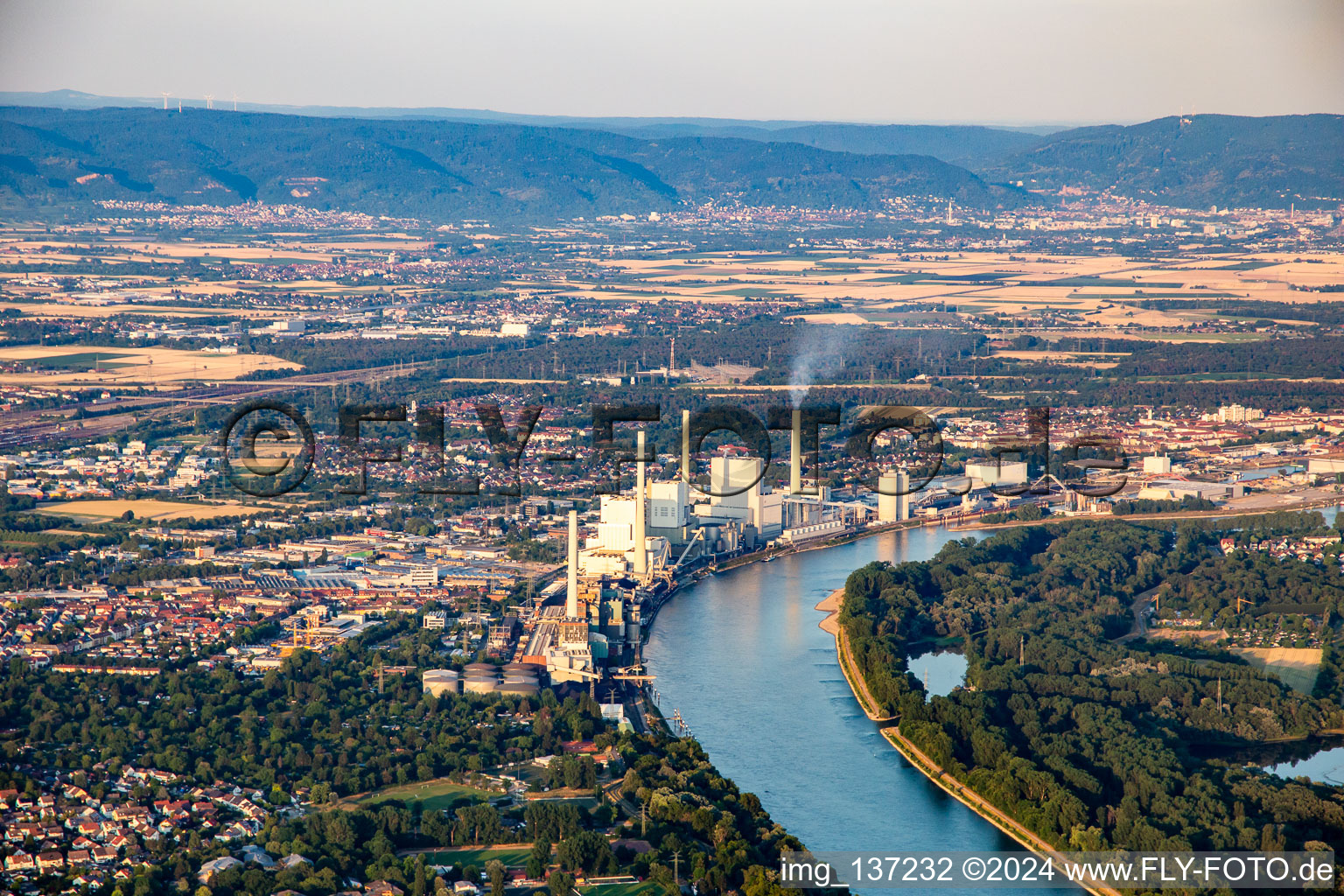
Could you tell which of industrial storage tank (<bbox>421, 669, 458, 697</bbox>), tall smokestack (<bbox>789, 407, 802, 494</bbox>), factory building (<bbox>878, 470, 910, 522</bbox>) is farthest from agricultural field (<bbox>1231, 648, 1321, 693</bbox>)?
tall smokestack (<bbox>789, 407, 802, 494</bbox>)

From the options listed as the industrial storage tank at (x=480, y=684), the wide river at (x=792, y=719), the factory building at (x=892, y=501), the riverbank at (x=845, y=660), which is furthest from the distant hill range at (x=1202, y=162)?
the industrial storage tank at (x=480, y=684)

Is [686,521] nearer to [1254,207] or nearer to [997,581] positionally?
[997,581]

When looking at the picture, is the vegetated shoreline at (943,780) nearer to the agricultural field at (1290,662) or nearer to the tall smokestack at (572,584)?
the tall smokestack at (572,584)

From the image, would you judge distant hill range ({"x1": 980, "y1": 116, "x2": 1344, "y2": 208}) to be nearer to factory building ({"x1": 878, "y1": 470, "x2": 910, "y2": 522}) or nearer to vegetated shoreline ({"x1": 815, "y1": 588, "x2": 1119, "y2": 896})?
factory building ({"x1": 878, "y1": 470, "x2": 910, "y2": 522})

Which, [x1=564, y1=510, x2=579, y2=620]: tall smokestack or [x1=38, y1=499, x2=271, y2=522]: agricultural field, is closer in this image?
[x1=564, y1=510, x2=579, y2=620]: tall smokestack

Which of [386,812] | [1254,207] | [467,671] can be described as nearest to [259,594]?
[467,671]
